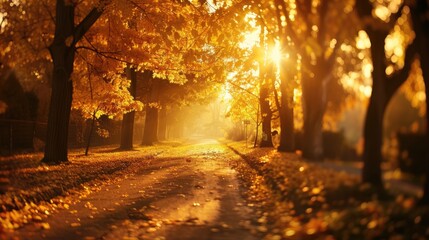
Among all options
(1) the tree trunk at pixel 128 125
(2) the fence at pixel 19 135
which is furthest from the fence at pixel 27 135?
(1) the tree trunk at pixel 128 125

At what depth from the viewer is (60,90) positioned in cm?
1653

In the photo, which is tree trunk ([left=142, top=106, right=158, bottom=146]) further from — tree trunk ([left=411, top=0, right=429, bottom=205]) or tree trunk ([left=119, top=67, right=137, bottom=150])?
tree trunk ([left=411, top=0, right=429, bottom=205])

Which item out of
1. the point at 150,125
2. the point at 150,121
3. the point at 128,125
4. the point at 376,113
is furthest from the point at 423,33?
the point at 150,125

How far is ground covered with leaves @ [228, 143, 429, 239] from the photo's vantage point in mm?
5445

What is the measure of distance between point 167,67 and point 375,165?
1459cm

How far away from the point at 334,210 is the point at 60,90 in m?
12.5

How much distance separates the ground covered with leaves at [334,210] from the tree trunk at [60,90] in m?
8.95

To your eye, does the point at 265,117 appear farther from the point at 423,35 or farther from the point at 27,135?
the point at 423,35

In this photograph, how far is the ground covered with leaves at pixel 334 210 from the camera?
214 inches

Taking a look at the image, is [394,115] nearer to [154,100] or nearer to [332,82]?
[332,82]

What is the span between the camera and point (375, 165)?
7.31m

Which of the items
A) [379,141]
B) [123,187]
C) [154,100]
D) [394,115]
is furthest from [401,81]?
[154,100]

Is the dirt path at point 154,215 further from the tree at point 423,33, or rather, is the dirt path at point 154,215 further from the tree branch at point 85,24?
the tree branch at point 85,24

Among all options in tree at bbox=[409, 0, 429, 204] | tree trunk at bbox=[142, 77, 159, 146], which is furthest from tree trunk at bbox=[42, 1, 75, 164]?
tree trunk at bbox=[142, 77, 159, 146]
